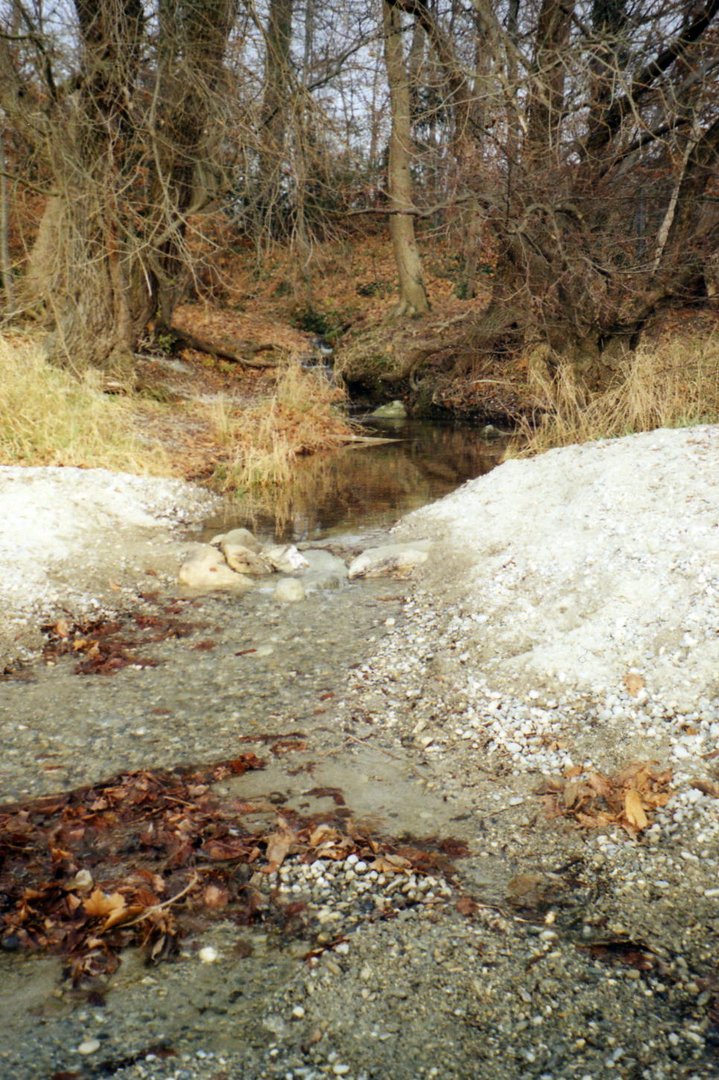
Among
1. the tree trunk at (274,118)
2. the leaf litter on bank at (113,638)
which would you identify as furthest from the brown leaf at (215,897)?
the tree trunk at (274,118)

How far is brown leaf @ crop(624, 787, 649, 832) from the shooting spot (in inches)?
123

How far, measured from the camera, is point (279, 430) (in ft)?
37.9

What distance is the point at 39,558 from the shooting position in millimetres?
6188

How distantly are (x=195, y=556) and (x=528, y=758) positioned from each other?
11.7 feet

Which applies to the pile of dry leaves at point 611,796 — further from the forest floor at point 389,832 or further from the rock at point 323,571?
the rock at point 323,571

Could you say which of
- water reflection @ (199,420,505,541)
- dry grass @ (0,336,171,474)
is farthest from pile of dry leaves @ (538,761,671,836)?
dry grass @ (0,336,171,474)

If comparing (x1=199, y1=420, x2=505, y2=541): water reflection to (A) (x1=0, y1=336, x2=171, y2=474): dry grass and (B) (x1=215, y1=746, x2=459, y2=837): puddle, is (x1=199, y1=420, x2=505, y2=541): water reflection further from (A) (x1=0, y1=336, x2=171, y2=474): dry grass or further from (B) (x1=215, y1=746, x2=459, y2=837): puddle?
(B) (x1=215, y1=746, x2=459, y2=837): puddle

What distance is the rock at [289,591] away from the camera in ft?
19.7

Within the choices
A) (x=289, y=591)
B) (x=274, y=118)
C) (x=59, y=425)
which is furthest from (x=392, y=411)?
(x=289, y=591)

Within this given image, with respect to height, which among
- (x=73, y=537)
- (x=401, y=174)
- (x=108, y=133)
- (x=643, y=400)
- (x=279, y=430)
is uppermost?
(x=401, y=174)

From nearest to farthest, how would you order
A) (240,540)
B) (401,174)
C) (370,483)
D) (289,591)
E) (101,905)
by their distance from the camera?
(101,905)
(289,591)
(240,540)
(370,483)
(401,174)

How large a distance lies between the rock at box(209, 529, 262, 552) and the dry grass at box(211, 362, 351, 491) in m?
2.47

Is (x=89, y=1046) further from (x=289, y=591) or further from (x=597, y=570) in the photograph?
(x=289, y=591)

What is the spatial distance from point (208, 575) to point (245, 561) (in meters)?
0.42
